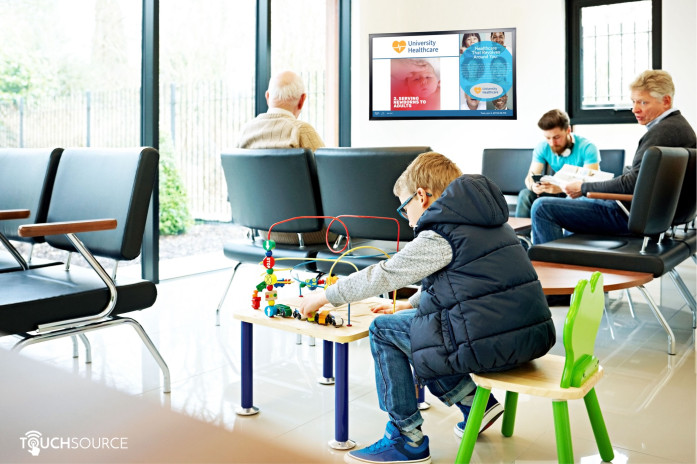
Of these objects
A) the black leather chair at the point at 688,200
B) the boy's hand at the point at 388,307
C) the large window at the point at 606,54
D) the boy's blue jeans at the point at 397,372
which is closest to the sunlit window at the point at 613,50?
the large window at the point at 606,54

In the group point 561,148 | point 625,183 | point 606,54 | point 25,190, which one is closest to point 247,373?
point 25,190

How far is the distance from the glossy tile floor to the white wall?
2.36 meters

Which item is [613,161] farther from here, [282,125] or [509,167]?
[282,125]

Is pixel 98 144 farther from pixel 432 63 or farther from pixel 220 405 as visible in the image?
pixel 432 63

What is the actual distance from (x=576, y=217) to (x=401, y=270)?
226 centimetres

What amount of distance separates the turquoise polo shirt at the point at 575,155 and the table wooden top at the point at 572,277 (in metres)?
1.50

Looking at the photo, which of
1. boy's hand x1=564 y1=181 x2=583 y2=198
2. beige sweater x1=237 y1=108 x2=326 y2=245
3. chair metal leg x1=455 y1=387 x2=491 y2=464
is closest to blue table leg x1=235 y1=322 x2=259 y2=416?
chair metal leg x1=455 y1=387 x2=491 y2=464

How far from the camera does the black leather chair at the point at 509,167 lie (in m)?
5.52

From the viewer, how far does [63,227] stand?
209 cm

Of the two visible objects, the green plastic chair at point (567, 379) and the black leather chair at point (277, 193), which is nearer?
the green plastic chair at point (567, 379)

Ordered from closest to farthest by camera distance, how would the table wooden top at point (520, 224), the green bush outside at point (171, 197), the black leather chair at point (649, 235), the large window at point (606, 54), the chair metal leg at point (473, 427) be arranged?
the chair metal leg at point (473, 427), the black leather chair at point (649, 235), the table wooden top at point (520, 224), the green bush outside at point (171, 197), the large window at point (606, 54)

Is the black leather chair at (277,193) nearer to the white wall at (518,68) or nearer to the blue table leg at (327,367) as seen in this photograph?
the blue table leg at (327,367)

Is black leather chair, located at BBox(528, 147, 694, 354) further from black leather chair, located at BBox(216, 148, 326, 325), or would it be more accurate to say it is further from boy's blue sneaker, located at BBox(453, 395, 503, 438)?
boy's blue sneaker, located at BBox(453, 395, 503, 438)

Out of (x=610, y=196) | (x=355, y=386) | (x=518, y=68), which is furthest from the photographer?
(x=518, y=68)
